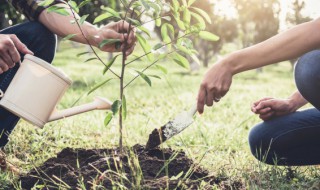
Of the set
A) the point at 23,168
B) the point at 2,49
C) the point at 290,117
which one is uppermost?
the point at 2,49

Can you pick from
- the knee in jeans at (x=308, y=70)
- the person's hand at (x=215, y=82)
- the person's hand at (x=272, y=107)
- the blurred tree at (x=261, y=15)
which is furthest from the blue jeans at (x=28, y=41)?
the blurred tree at (x=261, y=15)

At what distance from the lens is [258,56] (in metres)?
1.91

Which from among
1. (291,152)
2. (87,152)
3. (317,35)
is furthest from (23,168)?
(317,35)

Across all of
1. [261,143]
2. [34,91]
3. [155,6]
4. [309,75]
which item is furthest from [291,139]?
[34,91]

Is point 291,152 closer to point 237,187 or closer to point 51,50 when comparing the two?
point 237,187

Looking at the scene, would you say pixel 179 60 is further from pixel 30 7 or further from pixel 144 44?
pixel 30 7

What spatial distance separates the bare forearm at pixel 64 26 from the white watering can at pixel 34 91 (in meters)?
0.39

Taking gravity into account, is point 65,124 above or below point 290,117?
below

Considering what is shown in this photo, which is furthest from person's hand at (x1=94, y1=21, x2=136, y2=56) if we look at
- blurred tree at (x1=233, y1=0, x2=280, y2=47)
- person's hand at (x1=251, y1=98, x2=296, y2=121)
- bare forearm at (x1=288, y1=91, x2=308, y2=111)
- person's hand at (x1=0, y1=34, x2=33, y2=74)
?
blurred tree at (x1=233, y1=0, x2=280, y2=47)

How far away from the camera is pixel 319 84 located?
2.04 m

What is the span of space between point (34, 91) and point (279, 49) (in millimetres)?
1172

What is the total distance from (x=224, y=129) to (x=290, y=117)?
124 centimetres

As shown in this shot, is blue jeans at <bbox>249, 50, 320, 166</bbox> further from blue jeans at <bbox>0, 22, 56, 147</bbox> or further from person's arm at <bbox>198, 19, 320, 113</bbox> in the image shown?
blue jeans at <bbox>0, 22, 56, 147</bbox>

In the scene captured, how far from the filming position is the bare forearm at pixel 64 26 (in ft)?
7.73
